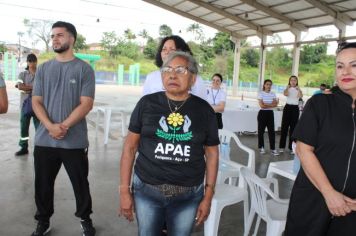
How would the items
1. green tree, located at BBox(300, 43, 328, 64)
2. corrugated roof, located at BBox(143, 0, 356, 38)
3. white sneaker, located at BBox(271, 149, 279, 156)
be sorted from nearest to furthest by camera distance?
1. white sneaker, located at BBox(271, 149, 279, 156)
2. corrugated roof, located at BBox(143, 0, 356, 38)
3. green tree, located at BBox(300, 43, 328, 64)

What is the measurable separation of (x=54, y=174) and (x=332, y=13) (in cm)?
1131

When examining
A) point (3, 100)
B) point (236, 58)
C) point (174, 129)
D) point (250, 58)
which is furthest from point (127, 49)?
point (174, 129)

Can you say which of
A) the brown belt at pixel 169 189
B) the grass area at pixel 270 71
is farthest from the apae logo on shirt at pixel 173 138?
the grass area at pixel 270 71

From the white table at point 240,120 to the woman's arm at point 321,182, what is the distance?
572 cm

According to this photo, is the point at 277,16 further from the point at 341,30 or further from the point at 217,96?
the point at 217,96

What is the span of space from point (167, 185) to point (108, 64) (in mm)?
35659

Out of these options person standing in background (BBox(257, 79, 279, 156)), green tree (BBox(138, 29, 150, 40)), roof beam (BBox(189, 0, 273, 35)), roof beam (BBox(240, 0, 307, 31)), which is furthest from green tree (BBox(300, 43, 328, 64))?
person standing in background (BBox(257, 79, 279, 156))

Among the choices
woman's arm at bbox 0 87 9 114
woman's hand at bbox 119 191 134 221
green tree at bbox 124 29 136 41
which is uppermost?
green tree at bbox 124 29 136 41

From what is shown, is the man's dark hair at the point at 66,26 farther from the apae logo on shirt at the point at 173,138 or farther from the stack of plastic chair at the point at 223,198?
the stack of plastic chair at the point at 223,198

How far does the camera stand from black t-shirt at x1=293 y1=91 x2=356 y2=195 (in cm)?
148

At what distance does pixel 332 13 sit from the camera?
11.2m

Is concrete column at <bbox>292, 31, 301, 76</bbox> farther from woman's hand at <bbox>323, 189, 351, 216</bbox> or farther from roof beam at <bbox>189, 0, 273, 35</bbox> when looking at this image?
woman's hand at <bbox>323, 189, 351, 216</bbox>

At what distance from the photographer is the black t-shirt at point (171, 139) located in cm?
152

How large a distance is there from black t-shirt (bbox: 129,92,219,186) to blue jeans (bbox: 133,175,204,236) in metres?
0.05
